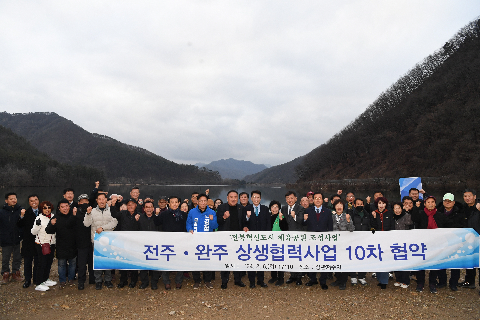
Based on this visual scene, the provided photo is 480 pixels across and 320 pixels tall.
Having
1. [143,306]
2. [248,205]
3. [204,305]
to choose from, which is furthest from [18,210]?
[248,205]

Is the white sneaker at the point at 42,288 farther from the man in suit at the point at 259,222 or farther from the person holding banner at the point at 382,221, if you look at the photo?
the person holding banner at the point at 382,221

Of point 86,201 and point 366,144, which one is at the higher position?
point 366,144

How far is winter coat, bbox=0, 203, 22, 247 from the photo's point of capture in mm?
6762

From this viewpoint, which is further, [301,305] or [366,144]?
[366,144]

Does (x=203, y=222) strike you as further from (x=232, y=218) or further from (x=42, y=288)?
(x=42, y=288)

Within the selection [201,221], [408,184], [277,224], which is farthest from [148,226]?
[408,184]

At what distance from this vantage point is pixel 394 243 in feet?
21.6

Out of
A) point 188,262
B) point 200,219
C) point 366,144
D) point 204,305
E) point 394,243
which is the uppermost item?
point 366,144

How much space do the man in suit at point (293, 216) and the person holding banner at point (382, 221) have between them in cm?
179

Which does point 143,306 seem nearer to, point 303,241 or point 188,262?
point 188,262

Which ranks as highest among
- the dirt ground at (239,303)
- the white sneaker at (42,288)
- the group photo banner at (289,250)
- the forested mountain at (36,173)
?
the forested mountain at (36,173)

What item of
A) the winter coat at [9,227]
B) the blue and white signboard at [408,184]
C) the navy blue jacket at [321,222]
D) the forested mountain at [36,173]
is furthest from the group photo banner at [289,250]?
the forested mountain at [36,173]

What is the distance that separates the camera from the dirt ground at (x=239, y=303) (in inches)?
214

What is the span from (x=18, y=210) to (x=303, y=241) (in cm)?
708
